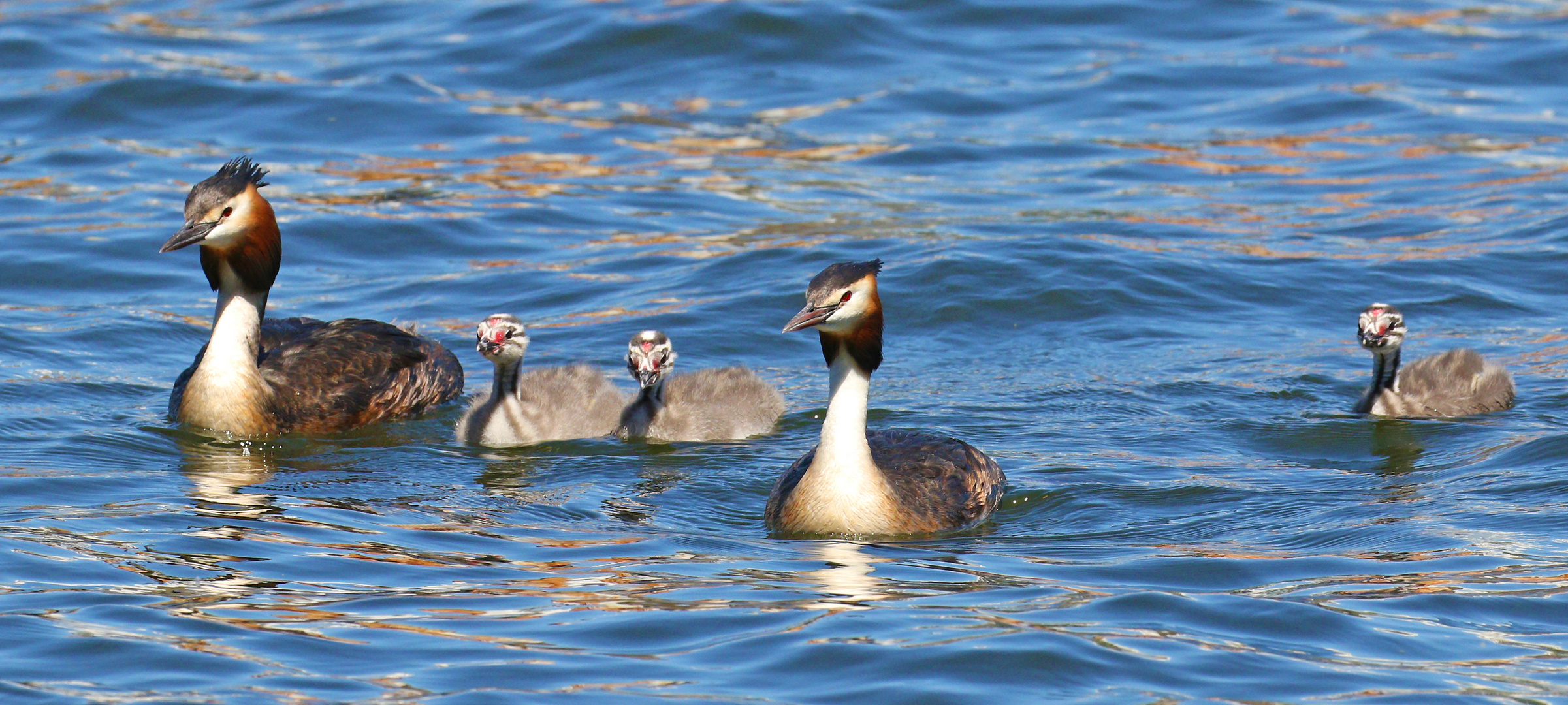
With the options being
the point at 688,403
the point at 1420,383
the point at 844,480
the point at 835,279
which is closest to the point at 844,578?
the point at 844,480

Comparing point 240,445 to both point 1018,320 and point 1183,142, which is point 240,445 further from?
point 1183,142

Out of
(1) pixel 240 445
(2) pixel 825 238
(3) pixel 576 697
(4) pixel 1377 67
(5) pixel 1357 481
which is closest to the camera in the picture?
(3) pixel 576 697

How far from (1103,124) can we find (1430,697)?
13281 millimetres

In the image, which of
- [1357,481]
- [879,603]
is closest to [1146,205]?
[1357,481]

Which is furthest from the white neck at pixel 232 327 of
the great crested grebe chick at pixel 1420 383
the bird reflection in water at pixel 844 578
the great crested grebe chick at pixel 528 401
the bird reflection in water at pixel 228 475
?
the great crested grebe chick at pixel 1420 383

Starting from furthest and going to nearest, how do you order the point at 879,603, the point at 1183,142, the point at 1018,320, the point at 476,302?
the point at 1183,142 → the point at 476,302 → the point at 1018,320 → the point at 879,603

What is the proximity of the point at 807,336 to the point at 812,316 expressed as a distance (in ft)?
18.1

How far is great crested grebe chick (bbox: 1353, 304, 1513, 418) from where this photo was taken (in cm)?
1074

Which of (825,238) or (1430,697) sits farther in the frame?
(825,238)

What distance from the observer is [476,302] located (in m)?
14.0

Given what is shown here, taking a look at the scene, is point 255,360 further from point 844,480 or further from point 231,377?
point 844,480

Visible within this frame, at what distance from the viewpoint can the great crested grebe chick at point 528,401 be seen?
10.4m

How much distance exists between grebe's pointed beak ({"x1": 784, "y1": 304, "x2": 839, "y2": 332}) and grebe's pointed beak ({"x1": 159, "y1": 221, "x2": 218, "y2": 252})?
387 centimetres

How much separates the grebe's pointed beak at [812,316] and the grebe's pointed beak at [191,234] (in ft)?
12.7
